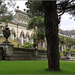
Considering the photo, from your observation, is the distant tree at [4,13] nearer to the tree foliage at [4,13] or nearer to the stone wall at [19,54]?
the tree foliage at [4,13]

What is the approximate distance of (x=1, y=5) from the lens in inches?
931

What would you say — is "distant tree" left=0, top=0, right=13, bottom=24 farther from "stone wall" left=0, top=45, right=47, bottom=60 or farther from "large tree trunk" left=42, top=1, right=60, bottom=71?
"large tree trunk" left=42, top=1, right=60, bottom=71

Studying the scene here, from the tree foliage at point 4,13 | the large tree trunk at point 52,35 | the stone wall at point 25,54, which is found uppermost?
the tree foliage at point 4,13

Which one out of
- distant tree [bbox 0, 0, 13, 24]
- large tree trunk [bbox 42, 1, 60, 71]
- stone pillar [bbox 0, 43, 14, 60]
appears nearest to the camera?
large tree trunk [bbox 42, 1, 60, 71]

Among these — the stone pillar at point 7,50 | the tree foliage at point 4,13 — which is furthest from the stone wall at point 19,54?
the tree foliage at point 4,13

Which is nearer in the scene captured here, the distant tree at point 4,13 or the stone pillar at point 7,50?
the stone pillar at point 7,50

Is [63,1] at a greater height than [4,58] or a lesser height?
greater

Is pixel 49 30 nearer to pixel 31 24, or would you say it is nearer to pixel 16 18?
pixel 31 24

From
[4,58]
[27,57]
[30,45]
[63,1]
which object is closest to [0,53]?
[4,58]

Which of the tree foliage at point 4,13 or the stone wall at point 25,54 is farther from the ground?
the tree foliage at point 4,13

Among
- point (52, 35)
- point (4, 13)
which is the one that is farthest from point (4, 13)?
point (52, 35)

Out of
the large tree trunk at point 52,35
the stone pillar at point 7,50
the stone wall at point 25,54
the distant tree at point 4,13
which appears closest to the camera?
the large tree trunk at point 52,35

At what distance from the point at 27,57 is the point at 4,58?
10.9ft

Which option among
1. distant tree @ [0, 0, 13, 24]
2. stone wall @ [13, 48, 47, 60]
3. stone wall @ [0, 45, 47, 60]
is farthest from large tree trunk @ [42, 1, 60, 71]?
distant tree @ [0, 0, 13, 24]
